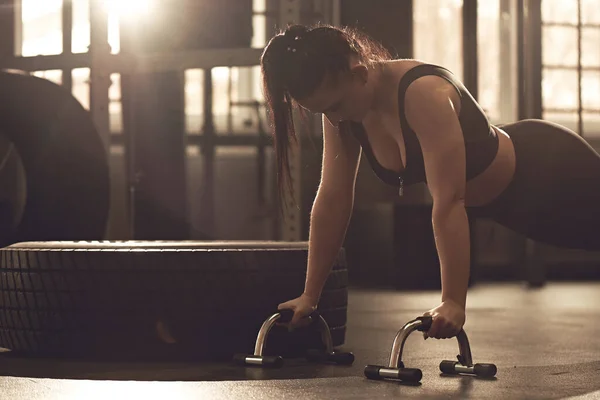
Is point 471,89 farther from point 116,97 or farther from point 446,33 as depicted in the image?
point 116,97

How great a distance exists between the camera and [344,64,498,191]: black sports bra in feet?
5.87

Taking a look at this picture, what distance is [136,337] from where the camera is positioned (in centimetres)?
213

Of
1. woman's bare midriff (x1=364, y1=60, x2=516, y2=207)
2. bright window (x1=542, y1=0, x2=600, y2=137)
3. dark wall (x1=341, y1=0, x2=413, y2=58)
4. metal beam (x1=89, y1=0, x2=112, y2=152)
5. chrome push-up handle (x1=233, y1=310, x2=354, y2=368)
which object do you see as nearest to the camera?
woman's bare midriff (x1=364, y1=60, x2=516, y2=207)

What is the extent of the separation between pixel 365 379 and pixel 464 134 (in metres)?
0.53

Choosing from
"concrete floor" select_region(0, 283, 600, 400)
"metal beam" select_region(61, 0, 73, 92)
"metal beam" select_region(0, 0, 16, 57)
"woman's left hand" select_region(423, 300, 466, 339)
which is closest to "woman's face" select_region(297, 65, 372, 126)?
"woman's left hand" select_region(423, 300, 466, 339)

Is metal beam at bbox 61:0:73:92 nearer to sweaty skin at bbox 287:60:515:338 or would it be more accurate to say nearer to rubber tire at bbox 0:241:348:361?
rubber tire at bbox 0:241:348:361

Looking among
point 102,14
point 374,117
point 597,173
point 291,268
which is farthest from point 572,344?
point 102,14

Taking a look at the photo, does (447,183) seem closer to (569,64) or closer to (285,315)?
(285,315)

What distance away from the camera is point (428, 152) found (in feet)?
5.63

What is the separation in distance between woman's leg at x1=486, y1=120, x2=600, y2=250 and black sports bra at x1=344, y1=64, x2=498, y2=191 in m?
0.14

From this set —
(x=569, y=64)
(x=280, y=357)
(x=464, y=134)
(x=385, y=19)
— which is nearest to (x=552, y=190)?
(x=464, y=134)

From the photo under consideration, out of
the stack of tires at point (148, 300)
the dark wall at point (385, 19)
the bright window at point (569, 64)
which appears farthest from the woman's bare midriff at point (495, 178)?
the bright window at point (569, 64)

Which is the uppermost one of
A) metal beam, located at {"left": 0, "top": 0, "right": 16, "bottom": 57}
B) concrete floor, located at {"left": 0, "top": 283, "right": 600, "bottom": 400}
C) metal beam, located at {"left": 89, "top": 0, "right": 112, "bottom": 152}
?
metal beam, located at {"left": 0, "top": 0, "right": 16, "bottom": 57}

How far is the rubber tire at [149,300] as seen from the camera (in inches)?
83.9
